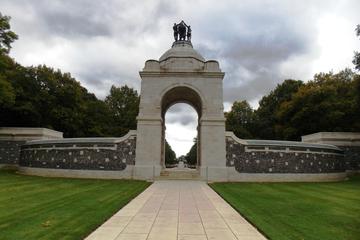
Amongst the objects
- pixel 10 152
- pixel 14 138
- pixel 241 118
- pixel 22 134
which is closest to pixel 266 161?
pixel 22 134

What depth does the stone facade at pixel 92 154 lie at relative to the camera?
981 inches

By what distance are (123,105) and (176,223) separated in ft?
157

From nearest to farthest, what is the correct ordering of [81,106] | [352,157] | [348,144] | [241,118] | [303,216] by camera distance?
[303,216] < [352,157] < [348,144] < [81,106] < [241,118]

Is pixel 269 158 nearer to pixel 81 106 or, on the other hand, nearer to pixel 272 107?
pixel 81 106

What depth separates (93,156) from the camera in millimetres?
25094

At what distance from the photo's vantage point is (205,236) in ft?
25.6

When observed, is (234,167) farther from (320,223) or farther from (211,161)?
(320,223)

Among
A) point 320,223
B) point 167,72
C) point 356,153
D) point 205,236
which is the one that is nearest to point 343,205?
point 320,223

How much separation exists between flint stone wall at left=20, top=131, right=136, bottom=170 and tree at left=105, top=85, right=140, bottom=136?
26409 mm

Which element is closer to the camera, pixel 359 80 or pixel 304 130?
pixel 359 80

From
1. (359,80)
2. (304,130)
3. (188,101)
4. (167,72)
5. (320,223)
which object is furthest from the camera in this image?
(304,130)

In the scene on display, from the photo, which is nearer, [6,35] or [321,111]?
[6,35]

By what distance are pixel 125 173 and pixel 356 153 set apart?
22.3 meters

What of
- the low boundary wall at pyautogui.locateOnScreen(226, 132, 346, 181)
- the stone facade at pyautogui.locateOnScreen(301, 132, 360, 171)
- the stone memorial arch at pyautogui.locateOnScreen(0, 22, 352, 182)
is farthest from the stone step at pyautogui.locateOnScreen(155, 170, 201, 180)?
the stone facade at pyautogui.locateOnScreen(301, 132, 360, 171)
